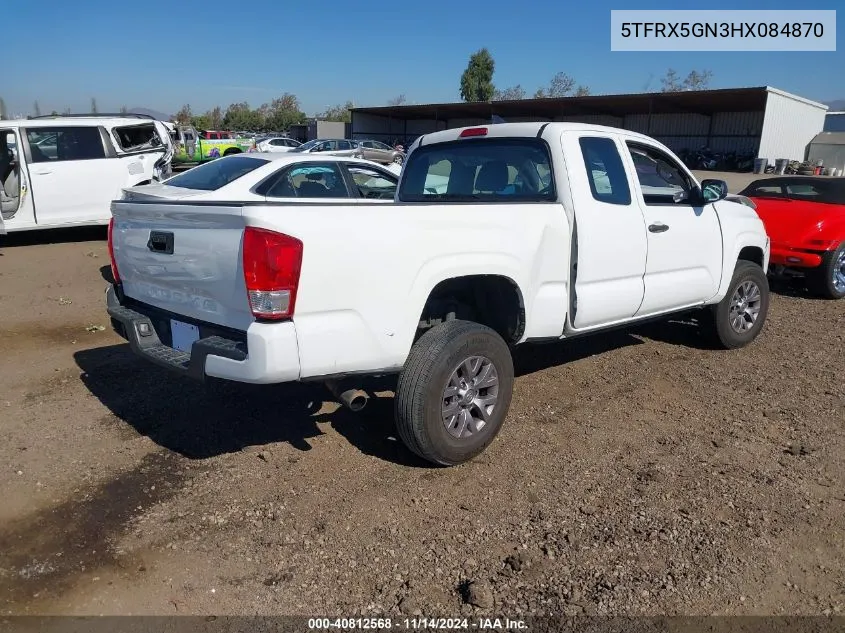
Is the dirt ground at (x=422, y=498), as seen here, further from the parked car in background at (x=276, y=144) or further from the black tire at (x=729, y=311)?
the parked car in background at (x=276, y=144)

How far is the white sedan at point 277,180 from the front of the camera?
7.65 m

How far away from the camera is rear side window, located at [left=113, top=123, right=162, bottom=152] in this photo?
11.8 m

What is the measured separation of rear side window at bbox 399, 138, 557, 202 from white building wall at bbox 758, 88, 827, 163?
108 ft

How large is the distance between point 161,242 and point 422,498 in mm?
1978

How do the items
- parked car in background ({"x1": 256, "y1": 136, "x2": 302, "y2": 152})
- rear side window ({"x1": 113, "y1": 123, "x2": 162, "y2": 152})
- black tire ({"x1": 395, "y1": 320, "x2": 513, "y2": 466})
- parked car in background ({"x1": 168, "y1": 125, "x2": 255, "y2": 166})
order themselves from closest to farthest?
black tire ({"x1": 395, "y1": 320, "x2": 513, "y2": 466}) < rear side window ({"x1": 113, "y1": 123, "x2": 162, "y2": 152}) < parked car in background ({"x1": 168, "y1": 125, "x2": 255, "y2": 166}) < parked car in background ({"x1": 256, "y1": 136, "x2": 302, "y2": 152})

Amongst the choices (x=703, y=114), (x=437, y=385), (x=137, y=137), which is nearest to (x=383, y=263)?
(x=437, y=385)

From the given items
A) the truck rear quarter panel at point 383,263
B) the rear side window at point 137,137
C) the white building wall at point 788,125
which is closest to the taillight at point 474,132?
the truck rear quarter panel at point 383,263

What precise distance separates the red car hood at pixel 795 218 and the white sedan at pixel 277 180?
4826mm

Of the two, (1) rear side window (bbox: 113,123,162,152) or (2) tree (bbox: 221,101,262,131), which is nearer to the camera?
(1) rear side window (bbox: 113,123,162,152)

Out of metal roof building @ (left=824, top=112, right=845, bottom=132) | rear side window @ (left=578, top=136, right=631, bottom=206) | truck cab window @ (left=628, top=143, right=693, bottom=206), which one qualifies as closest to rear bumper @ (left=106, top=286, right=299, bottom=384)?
rear side window @ (left=578, top=136, right=631, bottom=206)

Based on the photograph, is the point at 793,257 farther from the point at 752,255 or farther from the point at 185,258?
the point at 185,258

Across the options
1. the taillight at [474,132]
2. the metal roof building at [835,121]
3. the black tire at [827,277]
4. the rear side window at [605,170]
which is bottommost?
the black tire at [827,277]

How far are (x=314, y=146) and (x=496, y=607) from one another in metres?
30.7

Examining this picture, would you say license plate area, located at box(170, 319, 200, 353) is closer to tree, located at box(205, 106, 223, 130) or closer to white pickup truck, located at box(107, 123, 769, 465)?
white pickup truck, located at box(107, 123, 769, 465)
